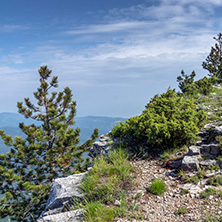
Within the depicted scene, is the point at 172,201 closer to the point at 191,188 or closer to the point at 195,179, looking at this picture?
the point at 191,188

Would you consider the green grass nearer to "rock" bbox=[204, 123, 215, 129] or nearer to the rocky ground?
the rocky ground

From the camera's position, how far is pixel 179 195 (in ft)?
19.5

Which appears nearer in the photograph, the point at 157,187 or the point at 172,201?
the point at 172,201

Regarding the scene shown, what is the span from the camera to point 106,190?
609 centimetres

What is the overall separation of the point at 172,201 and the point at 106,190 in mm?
1792

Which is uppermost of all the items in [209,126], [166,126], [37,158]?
[166,126]

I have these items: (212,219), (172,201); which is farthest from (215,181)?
(212,219)

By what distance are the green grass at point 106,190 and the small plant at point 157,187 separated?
2.22ft

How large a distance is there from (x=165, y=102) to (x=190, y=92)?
7246 millimetres

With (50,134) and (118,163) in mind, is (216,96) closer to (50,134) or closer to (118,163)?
(118,163)

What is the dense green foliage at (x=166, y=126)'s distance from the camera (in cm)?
812

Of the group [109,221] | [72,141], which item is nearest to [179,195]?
[109,221]

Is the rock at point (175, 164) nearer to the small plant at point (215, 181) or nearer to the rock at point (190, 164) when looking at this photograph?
the rock at point (190, 164)

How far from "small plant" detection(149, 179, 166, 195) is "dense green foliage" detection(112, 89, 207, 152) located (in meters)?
2.06
